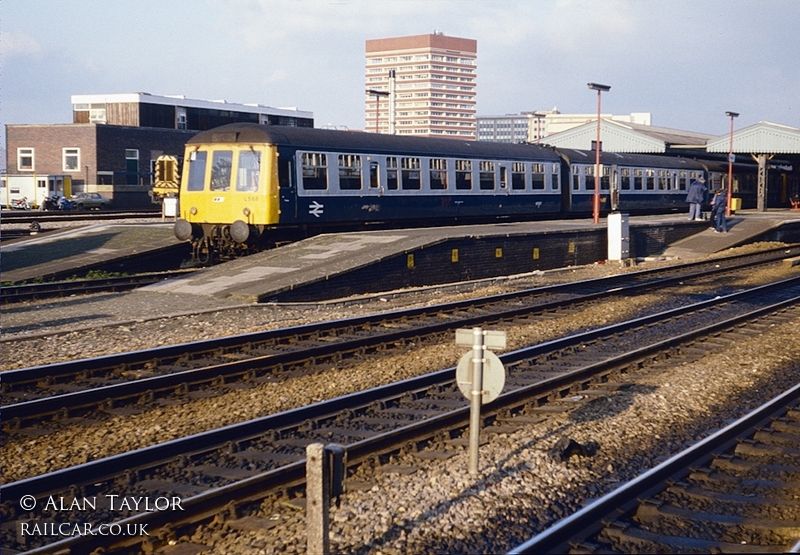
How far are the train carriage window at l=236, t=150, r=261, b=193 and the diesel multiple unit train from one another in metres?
0.02

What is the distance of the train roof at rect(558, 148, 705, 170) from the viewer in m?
30.8

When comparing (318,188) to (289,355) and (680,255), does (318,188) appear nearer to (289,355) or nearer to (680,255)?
(289,355)

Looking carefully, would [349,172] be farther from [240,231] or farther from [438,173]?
[438,173]

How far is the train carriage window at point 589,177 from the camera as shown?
31109 millimetres

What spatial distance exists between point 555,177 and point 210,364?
21.1 meters

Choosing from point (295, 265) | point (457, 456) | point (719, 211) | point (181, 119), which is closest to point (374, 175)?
point (295, 265)

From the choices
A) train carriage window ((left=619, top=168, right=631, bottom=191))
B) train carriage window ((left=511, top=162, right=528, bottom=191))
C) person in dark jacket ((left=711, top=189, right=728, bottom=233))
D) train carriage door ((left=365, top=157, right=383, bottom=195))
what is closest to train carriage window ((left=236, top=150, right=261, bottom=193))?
train carriage door ((left=365, top=157, right=383, bottom=195))

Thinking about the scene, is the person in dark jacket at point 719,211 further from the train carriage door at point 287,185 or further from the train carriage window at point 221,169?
the train carriage window at point 221,169

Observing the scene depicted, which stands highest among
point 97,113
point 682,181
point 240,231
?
point 97,113

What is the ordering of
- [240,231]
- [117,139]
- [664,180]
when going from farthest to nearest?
[117,139], [664,180], [240,231]

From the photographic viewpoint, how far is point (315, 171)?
20625 millimetres

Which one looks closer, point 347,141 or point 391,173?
point 347,141

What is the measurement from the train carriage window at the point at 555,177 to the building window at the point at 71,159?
35392mm

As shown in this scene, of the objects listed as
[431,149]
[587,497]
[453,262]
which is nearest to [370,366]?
[587,497]
